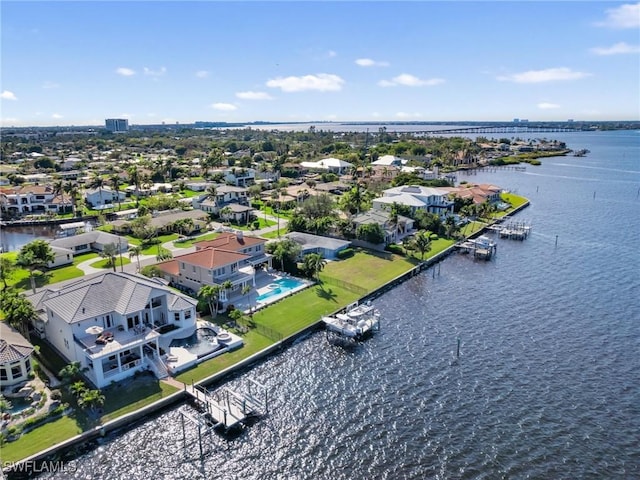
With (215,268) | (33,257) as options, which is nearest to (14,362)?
(215,268)

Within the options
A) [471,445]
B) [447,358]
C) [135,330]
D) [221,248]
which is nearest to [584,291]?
[447,358]

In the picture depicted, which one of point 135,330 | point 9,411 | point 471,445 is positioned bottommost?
point 471,445

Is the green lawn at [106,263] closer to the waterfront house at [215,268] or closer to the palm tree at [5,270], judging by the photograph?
the palm tree at [5,270]

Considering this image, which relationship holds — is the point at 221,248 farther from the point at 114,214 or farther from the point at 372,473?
the point at 114,214

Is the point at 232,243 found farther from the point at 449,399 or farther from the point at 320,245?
the point at 449,399

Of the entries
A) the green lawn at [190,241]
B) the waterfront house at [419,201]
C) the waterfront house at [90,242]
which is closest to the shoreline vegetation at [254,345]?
the waterfront house at [90,242]

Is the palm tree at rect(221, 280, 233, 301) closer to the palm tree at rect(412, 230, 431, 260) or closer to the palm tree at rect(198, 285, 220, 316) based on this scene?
the palm tree at rect(198, 285, 220, 316)
